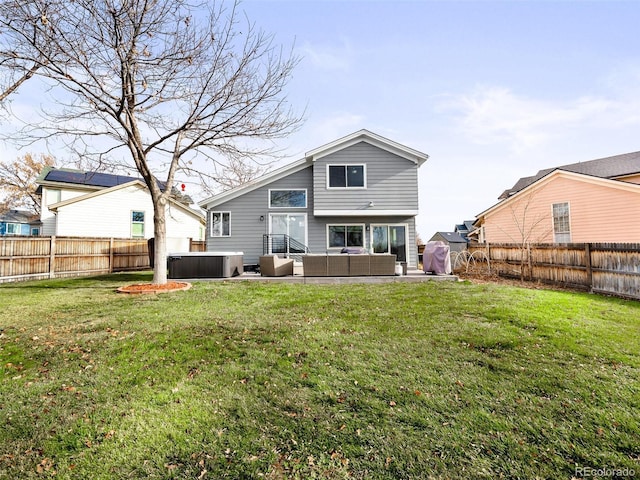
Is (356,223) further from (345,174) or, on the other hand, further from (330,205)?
(345,174)

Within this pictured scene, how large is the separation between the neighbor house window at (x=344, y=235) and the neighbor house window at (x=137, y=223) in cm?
1302

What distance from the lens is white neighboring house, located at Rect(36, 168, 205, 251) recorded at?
16.6 m

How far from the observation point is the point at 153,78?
752cm

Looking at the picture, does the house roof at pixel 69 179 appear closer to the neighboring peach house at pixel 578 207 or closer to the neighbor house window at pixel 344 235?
the neighbor house window at pixel 344 235

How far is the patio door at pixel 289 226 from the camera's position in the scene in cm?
1355

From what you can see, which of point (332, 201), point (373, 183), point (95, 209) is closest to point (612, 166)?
point (373, 183)

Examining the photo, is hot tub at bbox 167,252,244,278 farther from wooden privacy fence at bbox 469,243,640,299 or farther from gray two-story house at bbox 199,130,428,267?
wooden privacy fence at bbox 469,243,640,299

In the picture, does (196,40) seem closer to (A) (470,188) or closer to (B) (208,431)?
(B) (208,431)

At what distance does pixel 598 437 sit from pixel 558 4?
978 centimetres

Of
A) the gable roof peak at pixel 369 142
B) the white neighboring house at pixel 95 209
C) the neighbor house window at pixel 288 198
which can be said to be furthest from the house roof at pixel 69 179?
the gable roof peak at pixel 369 142

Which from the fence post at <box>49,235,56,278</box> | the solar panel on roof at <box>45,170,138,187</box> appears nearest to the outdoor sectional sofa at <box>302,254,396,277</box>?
the fence post at <box>49,235,56,278</box>

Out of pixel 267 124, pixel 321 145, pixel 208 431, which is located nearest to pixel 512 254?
pixel 321 145

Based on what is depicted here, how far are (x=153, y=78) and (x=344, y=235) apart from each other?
9.09 meters

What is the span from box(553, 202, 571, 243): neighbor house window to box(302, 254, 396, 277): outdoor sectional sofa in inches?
412
